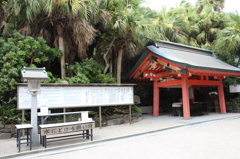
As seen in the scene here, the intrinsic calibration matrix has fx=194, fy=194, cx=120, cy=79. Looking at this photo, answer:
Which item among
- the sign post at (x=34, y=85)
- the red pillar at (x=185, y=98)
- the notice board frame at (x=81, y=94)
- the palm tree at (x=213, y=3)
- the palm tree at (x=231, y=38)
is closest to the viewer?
the sign post at (x=34, y=85)

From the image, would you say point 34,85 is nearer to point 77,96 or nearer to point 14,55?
point 77,96

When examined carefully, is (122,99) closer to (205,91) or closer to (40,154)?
(40,154)

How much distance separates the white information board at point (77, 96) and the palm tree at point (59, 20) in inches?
62.5

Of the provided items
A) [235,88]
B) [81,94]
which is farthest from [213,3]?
[81,94]

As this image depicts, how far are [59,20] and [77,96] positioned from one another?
3533mm

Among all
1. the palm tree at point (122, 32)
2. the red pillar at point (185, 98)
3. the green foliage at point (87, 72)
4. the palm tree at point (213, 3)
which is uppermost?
the palm tree at point (213, 3)

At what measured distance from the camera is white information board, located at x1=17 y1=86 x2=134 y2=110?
6434 mm

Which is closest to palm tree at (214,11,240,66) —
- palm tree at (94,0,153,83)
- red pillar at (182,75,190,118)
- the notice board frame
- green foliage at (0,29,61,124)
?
red pillar at (182,75,190,118)

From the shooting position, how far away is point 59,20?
27.5 ft

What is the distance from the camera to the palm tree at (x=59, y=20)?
24.0ft

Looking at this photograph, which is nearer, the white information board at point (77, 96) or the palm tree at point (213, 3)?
the white information board at point (77, 96)

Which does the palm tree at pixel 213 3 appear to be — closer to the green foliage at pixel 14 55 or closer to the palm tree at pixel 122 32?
the palm tree at pixel 122 32

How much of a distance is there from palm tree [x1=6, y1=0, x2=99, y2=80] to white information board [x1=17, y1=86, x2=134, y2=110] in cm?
159

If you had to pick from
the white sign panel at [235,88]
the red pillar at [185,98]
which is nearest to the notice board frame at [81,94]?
the red pillar at [185,98]
